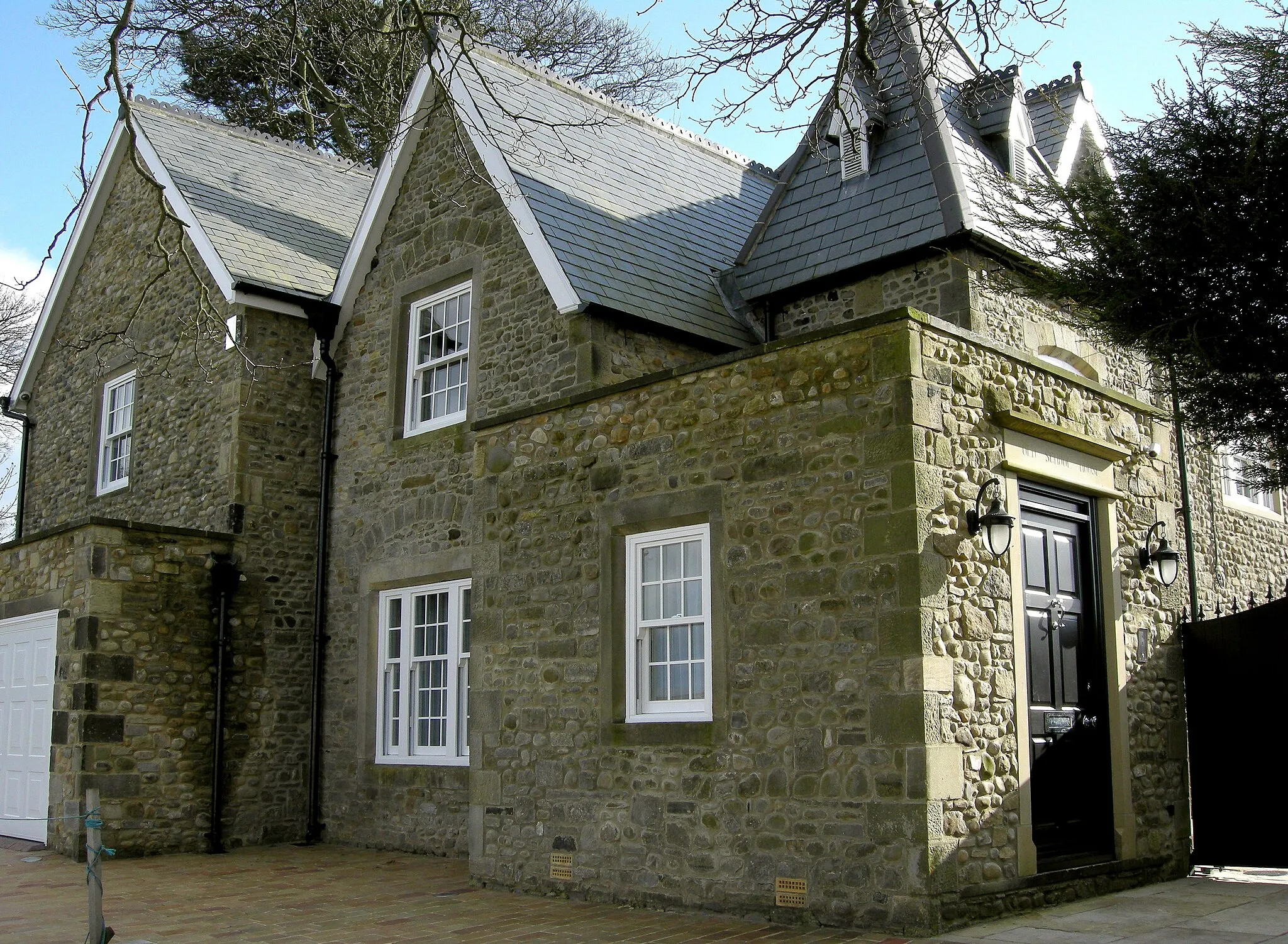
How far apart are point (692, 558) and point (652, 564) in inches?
15.2

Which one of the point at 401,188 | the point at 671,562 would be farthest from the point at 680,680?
the point at 401,188

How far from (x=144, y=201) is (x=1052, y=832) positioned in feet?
47.3

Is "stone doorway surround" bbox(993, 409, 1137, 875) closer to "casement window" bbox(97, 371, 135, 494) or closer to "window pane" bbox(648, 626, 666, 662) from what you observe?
"window pane" bbox(648, 626, 666, 662)

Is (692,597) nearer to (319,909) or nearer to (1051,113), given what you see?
(319,909)

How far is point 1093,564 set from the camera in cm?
969

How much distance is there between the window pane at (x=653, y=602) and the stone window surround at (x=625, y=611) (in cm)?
17

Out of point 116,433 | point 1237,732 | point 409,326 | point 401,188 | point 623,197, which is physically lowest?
point 1237,732

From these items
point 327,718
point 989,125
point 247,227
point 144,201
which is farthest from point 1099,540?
point 144,201

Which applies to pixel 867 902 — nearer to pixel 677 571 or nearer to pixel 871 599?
pixel 871 599

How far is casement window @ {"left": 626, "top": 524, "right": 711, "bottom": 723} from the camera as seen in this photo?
9000 millimetres

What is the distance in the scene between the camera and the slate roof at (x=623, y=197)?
41.2 ft

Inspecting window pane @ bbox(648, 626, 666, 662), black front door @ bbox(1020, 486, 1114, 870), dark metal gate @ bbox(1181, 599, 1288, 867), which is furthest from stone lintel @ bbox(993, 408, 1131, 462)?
window pane @ bbox(648, 626, 666, 662)

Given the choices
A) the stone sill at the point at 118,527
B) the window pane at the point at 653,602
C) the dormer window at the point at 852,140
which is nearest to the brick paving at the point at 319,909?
the window pane at the point at 653,602

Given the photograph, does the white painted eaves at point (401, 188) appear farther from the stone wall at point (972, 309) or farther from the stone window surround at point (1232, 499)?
the stone window surround at point (1232, 499)
